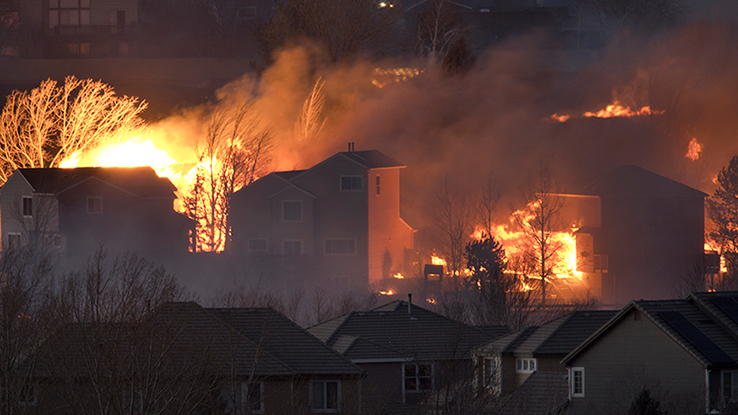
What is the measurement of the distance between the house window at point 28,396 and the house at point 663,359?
45.3 ft

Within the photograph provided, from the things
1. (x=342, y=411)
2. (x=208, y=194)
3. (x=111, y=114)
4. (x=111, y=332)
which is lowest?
(x=342, y=411)

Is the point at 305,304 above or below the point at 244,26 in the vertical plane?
below

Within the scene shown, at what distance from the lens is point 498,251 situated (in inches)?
2499

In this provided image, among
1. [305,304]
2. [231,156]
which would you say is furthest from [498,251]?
[231,156]

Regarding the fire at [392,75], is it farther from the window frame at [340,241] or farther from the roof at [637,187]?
the roof at [637,187]

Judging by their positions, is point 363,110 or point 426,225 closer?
point 426,225

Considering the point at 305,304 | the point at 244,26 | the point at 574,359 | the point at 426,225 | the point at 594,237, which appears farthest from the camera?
the point at 244,26

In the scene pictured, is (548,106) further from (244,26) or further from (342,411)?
(342,411)

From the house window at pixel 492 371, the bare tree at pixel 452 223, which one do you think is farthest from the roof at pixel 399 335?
the bare tree at pixel 452 223

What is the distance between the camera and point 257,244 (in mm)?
66000

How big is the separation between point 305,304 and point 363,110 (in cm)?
2834

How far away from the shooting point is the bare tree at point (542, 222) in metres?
68.2

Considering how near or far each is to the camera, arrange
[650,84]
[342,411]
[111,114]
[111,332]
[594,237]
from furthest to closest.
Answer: [650,84] → [111,114] → [594,237] → [342,411] → [111,332]

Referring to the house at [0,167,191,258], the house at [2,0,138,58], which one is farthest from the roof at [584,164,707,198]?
the house at [2,0,138,58]
